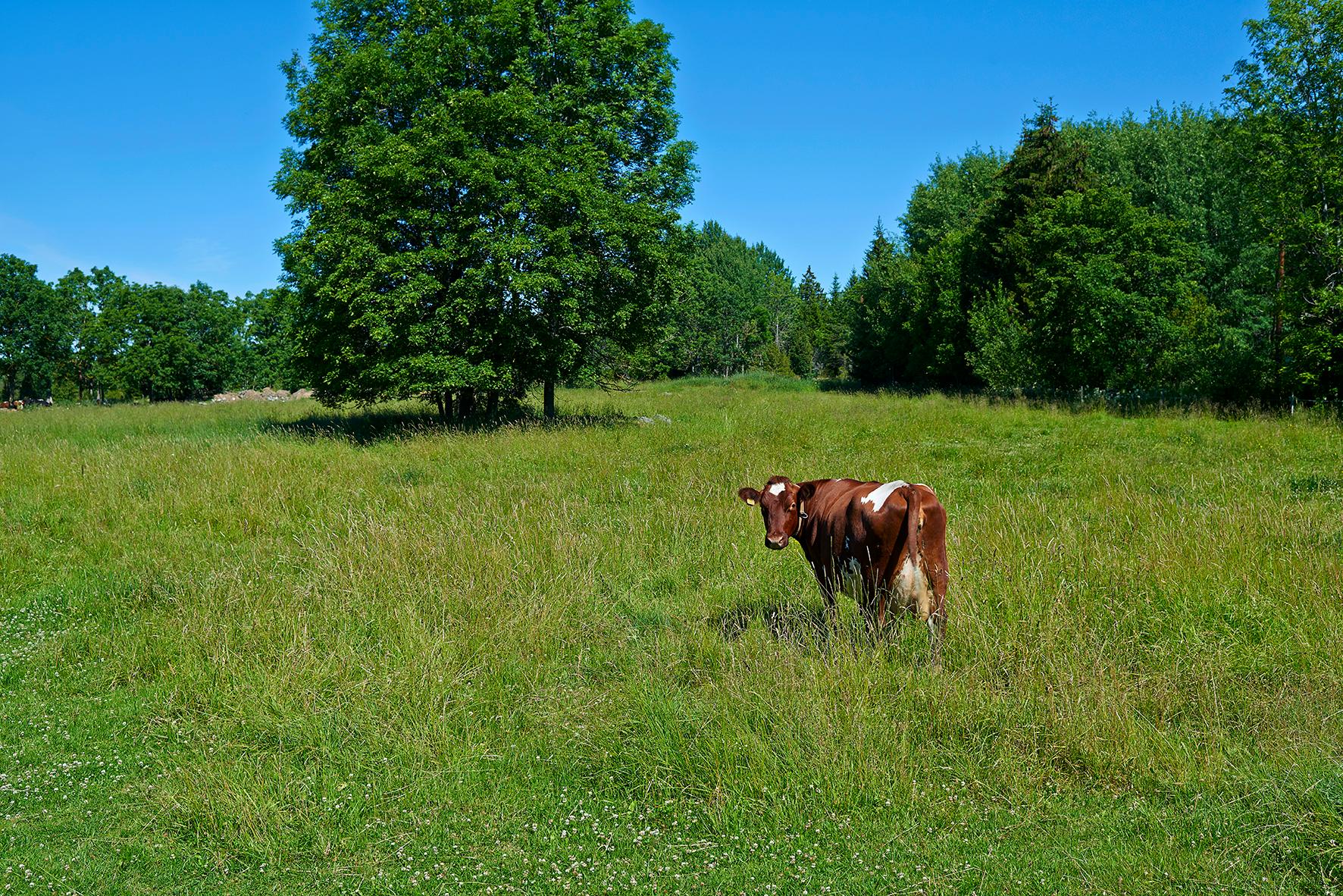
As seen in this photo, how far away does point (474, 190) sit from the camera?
19703mm

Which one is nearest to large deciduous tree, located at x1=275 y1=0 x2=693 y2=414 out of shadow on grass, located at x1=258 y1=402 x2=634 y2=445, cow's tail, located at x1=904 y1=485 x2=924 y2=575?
shadow on grass, located at x1=258 y1=402 x2=634 y2=445

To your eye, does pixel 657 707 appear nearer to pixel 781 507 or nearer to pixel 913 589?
pixel 781 507

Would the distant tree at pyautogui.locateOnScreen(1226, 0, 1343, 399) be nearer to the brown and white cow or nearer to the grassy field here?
the grassy field

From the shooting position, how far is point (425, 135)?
1942 cm

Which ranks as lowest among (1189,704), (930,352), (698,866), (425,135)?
(698,866)

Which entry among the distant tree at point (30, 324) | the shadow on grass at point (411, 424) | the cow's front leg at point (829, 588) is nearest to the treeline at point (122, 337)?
the distant tree at point (30, 324)

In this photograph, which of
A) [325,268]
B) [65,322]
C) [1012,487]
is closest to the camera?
[1012,487]

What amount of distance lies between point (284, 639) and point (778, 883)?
170 inches

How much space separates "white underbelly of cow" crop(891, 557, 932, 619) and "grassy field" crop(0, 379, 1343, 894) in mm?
239

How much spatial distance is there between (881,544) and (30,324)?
237 ft

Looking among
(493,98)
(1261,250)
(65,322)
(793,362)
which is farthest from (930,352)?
(65,322)

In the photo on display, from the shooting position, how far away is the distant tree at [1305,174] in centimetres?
2000

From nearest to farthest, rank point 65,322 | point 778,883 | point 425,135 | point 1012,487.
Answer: point 778,883 → point 1012,487 → point 425,135 → point 65,322

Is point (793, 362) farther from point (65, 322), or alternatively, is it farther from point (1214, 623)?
point (1214, 623)
